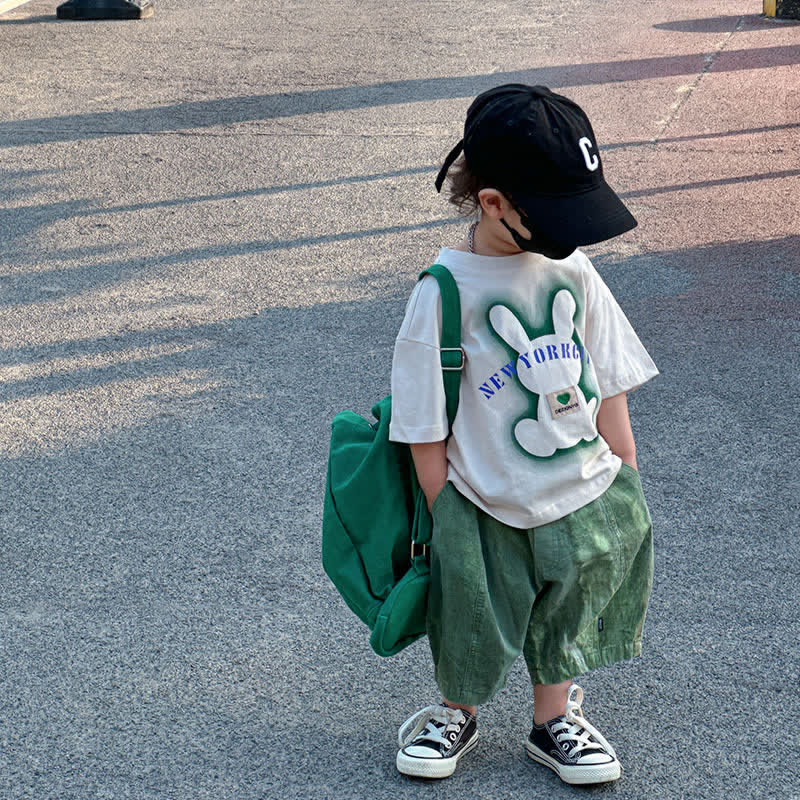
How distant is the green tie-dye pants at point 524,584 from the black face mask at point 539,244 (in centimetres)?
53

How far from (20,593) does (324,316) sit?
2.25 meters

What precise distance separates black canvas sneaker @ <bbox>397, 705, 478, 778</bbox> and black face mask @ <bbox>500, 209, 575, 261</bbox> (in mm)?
1122

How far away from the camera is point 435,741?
2.66 meters

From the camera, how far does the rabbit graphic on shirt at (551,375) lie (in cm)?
233

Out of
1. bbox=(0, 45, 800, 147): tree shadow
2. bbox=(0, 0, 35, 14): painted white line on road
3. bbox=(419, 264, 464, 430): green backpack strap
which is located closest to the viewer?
bbox=(419, 264, 464, 430): green backpack strap

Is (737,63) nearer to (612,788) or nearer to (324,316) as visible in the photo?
(324,316)

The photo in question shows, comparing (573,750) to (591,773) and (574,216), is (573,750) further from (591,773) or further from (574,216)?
(574,216)

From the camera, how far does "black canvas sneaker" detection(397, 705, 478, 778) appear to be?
104 inches

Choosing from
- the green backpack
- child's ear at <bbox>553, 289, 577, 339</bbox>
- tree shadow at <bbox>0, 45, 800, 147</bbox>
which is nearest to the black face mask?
child's ear at <bbox>553, 289, 577, 339</bbox>

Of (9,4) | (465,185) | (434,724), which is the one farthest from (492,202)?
(9,4)

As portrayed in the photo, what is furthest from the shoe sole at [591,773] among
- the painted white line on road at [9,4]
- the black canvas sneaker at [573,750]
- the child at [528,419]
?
the painted white line on road at [9,4]

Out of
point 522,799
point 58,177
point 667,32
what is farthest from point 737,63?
point 522,799

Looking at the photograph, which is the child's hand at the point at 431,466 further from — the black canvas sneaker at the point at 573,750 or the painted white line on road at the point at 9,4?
the painted white line on road at the point at 9,4

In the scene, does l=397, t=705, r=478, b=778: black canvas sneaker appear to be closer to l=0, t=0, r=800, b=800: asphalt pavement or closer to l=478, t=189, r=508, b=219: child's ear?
l=0, t=0, r=800, b=800: asphalt pavement
